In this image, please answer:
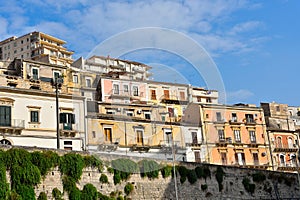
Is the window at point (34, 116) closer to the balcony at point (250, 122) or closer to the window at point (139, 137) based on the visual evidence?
the window at point (139, 137)

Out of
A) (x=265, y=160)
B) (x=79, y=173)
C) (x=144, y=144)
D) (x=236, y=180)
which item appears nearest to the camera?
(x=79, y=173)

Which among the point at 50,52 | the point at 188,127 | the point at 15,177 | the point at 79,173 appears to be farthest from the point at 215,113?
the point at 50,52

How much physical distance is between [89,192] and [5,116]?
1394 centimetres

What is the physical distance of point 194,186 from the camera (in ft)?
100

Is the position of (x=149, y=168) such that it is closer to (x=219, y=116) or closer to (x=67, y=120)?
(x=67, y=120)

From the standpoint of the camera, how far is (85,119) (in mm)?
39906

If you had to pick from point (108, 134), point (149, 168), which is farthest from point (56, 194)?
point (108, 134)

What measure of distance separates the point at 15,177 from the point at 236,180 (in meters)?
17.5

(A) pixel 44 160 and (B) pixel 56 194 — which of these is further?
(A) pixel 44 160

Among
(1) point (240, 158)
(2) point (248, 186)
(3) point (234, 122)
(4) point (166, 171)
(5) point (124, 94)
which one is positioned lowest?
(2) point (248, 186)

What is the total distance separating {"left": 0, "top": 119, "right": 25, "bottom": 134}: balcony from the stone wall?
11.6 meters

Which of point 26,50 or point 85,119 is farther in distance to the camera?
point 26,50

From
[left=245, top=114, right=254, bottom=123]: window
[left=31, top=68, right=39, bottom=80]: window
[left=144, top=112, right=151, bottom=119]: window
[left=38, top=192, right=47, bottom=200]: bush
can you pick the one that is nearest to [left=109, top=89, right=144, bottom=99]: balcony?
[left=144, top=112, right=151, bottom=119]: window

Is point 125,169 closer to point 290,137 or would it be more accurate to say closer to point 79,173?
point 79,173
